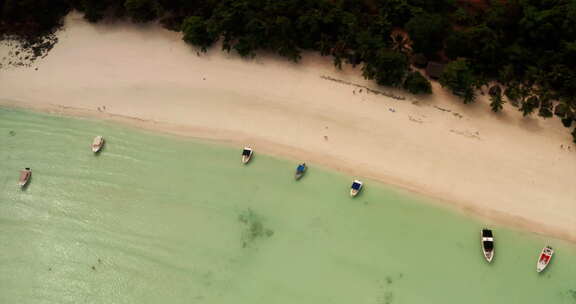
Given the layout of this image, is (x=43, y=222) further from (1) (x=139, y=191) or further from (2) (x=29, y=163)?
(1) (x=139, y=191)

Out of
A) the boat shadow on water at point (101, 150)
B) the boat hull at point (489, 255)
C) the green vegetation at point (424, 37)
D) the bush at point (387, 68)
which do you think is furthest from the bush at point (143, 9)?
the boat hull at point (489, 255)

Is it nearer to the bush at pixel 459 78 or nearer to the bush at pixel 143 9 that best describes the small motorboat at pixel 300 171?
the bush at pixel 459 78

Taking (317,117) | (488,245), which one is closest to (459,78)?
(317,117)

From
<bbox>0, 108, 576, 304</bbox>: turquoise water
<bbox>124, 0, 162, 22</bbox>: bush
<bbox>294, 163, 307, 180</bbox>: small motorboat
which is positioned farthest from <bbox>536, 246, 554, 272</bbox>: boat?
<bbox>124, 0, 162, 22</bbox>: bush

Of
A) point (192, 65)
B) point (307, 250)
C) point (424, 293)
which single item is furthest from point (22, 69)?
point (424, 293)

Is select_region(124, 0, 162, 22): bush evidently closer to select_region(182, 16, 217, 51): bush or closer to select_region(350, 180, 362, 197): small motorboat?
select_region(182, 16, 217, 51): bush
